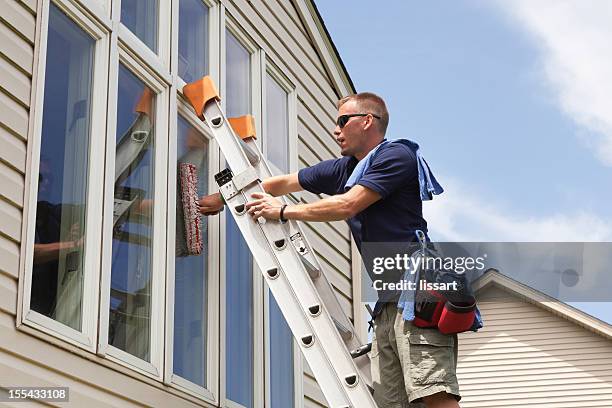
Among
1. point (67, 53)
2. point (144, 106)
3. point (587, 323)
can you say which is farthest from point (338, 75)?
point (587, 323)

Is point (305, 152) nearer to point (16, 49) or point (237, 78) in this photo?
point (237, 78)

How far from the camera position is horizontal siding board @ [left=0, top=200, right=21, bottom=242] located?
377cm

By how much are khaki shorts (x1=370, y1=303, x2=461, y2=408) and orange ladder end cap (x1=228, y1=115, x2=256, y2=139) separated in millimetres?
1440

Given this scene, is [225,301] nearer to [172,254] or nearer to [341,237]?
[172,254]

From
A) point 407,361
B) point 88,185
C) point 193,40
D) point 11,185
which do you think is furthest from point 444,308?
point 193,40

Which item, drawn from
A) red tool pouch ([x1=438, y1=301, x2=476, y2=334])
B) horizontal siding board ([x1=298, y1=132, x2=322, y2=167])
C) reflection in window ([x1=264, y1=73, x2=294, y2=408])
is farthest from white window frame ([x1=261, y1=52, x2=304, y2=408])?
red tool pouch ([x1=438, y1=301, x2=476, y2=334])

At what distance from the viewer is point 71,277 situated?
163 inches

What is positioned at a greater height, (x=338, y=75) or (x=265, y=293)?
(x=338, y=75)

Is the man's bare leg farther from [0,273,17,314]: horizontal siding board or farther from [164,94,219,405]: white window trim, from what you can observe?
[0,273,17,314]: horizontal siding board

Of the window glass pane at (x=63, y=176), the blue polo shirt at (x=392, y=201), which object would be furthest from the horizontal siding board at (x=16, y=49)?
the blue polo shirt at (x=392, y=201)

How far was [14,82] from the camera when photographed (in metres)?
3.97

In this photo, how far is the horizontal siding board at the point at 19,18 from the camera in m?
4.01

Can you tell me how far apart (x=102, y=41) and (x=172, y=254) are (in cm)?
105

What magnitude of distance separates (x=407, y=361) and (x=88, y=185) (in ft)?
5.18
